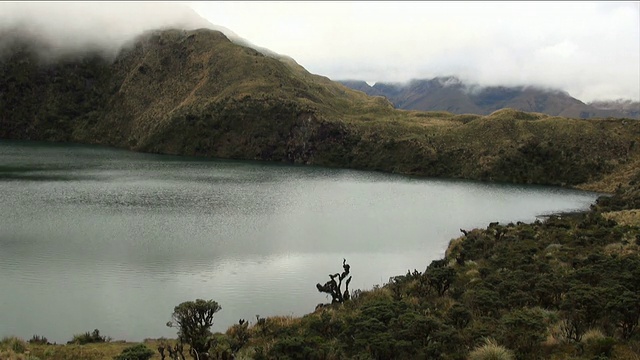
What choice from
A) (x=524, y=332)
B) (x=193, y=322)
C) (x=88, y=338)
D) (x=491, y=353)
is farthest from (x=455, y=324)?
(x=88, y=338)

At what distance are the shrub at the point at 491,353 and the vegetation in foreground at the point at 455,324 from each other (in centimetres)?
4

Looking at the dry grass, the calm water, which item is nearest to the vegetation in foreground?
the calm water

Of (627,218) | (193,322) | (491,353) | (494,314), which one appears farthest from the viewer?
(627,218)

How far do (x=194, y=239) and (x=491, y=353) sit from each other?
4480 centimetres

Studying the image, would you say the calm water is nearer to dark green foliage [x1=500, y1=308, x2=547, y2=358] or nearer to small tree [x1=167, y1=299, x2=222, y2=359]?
small tree [x1=167, y1=299, x2=222, y2=359]

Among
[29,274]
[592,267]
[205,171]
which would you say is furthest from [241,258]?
[205,171]

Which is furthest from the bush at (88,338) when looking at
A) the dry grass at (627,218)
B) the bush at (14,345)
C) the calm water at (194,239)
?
the dry grass at (627,218)

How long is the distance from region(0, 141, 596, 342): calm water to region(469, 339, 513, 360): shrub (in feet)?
62.2

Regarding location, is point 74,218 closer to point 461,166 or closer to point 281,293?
point 281,293

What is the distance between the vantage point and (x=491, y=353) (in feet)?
66.1

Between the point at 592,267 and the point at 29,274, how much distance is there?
4460 cm

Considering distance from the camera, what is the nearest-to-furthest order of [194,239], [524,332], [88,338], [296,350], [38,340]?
[524,332], [296,350], [38,340], [88,338], [194,239]

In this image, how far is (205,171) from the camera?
147 m

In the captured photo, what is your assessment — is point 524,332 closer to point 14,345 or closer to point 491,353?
point 491,353
